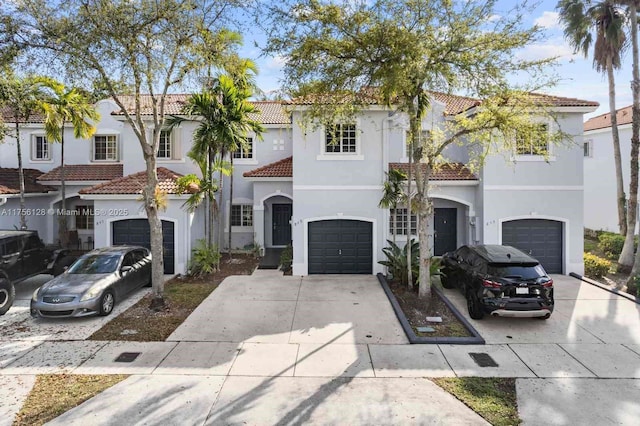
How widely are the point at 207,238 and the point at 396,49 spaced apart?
450 inches

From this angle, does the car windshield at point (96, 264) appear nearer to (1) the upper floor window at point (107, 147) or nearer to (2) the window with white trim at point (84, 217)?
(2) the window with white trim at point (84, 217)

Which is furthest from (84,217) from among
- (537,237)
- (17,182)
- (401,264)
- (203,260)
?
(537,237)

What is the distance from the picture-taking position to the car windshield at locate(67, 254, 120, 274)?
11.1m

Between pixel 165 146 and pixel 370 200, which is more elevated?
pixel 165 146

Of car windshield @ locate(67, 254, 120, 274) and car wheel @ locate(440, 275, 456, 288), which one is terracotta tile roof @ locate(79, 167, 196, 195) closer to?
car windshield @ locate(67, 254, 120, 274)

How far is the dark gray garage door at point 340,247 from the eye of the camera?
15.1m

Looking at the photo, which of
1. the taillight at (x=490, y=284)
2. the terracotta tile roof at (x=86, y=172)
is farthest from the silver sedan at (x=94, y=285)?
the taillight at (x=490, y=284)

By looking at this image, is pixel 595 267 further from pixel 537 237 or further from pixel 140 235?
pixel 140 235

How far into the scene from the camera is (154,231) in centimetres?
1094

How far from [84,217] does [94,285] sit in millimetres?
12212

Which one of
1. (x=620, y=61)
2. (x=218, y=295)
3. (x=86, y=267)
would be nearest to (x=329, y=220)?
(x=218, y=295)

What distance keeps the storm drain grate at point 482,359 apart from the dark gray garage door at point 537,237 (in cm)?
817

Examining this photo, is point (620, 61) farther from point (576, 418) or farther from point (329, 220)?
point (576, 418)

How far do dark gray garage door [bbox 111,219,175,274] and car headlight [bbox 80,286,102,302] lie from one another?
4931 millimetres
